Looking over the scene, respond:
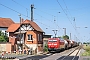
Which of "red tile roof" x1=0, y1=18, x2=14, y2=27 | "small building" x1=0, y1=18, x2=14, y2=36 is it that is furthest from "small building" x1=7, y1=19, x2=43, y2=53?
"red tile roof" x1=0, y1=18, x2=14, y2=27

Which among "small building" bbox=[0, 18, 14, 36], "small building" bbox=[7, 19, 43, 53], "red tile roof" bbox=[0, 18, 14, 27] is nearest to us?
"small building" bbox=[7, 19, 43, 53]

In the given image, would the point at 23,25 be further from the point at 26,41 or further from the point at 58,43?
the point at 58,43

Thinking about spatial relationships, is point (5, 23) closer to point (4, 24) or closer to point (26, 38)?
point (4, 24)

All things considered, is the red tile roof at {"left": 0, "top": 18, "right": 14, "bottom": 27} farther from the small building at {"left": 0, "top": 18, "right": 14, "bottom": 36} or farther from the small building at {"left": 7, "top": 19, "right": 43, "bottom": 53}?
the small building at {"left": 7, "top": 19, "right": 43, "bottom": 53}

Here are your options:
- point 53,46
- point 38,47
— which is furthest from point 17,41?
point 53,46

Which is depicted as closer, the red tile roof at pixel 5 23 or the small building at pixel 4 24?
the small building at pixel 4 24

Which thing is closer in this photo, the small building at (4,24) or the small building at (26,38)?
the small building at (26,38)

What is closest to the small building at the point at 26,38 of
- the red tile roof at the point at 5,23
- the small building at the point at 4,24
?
the small building at the point at 4,24

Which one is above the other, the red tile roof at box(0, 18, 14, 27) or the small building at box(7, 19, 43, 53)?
the red tile roof at box(0, 18, 14, 27)

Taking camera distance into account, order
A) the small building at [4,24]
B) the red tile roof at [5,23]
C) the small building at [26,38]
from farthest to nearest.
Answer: the red tile roof at [5,23] < the small building at [4,24] < the small building at [26,38]

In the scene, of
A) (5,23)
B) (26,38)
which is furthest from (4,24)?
(26,38)

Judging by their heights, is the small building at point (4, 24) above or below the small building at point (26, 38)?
above

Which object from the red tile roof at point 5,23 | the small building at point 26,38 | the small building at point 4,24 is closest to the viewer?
the small building at point 26,38

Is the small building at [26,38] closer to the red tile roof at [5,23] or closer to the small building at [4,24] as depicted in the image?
the small building at [4,24]
